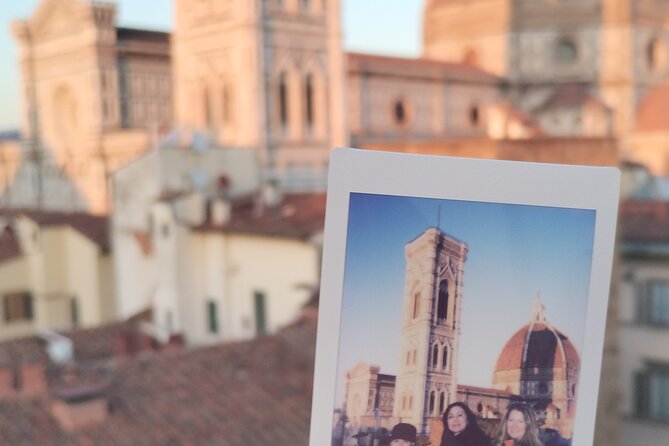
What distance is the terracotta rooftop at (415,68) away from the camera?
88.3 ft

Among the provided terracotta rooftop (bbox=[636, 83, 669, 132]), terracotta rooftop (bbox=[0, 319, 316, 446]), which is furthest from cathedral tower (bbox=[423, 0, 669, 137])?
terracotta rooftop (bbox=[0, 319, 316, 446])

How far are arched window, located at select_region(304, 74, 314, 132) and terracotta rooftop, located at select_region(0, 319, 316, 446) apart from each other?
515 inches

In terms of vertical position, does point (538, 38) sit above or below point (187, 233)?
above

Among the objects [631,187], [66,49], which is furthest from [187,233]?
[66,49]

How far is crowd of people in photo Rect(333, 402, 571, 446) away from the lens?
178 cm

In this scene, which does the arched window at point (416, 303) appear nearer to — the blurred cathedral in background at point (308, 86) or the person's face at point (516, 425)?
the person's face at point (516, 425)

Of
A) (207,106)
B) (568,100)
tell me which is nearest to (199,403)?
(207,106)

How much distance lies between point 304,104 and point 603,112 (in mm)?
12550

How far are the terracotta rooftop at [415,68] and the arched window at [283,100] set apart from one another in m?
5.35

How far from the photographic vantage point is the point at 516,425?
5.87 feet

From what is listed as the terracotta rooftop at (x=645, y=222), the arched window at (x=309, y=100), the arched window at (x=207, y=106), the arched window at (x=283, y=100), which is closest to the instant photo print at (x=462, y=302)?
the terracotta rooftop at (x=645, y=222)

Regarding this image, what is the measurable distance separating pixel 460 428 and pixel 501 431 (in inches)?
3.8

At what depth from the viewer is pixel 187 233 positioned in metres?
14.9

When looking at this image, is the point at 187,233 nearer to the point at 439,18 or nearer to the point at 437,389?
the point at 437,389
